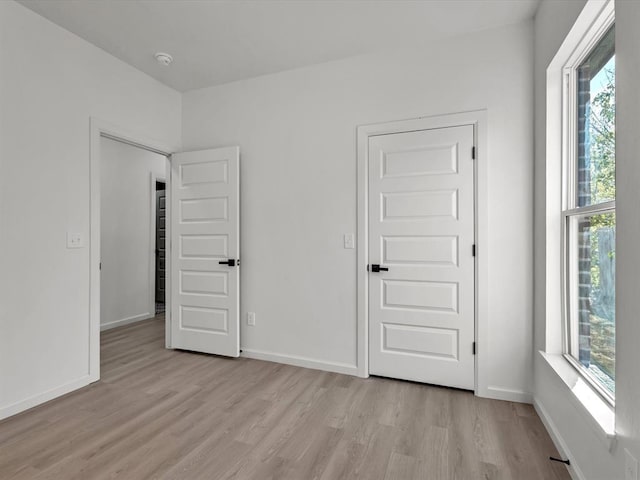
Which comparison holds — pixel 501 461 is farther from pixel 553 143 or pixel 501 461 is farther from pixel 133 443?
pixel 133 443

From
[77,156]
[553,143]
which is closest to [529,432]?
[553,143]

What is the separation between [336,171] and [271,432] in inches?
80.3

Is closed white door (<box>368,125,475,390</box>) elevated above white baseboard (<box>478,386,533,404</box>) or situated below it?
above

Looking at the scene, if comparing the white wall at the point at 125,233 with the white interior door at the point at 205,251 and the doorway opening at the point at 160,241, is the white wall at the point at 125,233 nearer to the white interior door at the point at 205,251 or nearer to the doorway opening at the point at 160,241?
the doorway opening at the point at 160,241

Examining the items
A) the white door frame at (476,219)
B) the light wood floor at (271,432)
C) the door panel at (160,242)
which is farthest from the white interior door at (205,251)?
the door panel at (160,242)

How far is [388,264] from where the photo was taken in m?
2.85

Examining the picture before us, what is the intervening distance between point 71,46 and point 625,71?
11.3ft

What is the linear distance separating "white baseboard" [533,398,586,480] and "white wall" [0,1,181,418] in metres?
3.25

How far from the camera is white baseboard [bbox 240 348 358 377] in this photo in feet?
9.70

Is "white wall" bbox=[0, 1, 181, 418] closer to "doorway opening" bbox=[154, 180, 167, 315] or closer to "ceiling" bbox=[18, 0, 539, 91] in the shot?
"ceiling" bbox=[18, 0, 539, 91]

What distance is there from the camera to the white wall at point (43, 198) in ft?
7.41

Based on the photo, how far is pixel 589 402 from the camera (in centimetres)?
152

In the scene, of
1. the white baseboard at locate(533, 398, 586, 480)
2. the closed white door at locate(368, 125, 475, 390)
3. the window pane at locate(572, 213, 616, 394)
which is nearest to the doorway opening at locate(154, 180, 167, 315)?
the closed white door at locate(368, 125, 475, 390)

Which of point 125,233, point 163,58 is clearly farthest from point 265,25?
point 125,233
